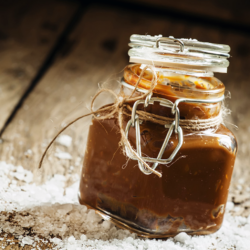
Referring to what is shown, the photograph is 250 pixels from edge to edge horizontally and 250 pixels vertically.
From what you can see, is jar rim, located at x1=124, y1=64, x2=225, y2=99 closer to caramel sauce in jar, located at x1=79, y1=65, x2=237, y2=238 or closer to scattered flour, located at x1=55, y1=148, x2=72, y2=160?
caramel sauce in jar, located at x1=79, y1=65, x2=237, y2=238

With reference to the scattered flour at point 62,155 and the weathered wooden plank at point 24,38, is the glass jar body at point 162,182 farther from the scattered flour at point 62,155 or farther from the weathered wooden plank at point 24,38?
the weathered wooden plank at point 24,38

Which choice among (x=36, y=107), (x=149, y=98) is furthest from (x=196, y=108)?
(x=36, y=107)

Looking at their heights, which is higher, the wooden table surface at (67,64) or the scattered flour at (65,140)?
the wooden table surface at (67,64)

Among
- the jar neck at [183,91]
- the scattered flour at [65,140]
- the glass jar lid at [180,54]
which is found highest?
the glass jar lid at [180,54]

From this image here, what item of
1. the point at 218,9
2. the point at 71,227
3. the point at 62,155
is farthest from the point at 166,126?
the point at 218,9

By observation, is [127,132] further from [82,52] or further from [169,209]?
[82,52]

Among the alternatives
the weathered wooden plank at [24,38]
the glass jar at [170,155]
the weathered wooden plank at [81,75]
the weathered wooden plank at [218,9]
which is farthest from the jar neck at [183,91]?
the weathered wooden plank at [218,9]

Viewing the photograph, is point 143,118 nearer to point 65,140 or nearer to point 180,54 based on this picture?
point 180,54
